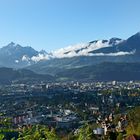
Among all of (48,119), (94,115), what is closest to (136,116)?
(94,115)

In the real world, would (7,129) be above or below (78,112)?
above

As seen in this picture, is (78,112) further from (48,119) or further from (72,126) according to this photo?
(72,126)

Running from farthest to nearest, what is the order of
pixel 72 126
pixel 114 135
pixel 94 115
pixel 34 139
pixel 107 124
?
pixel 94 115
pixel 72 126
pixel 107 124
pixel 114 135
pixel 34 139

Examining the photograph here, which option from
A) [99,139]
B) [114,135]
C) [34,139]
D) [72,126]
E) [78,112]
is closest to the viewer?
[34,139]

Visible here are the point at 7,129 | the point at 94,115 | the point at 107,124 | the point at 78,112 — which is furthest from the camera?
the point at 78,112

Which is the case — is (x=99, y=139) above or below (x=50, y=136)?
below

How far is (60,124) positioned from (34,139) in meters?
149

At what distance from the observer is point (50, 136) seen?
22.0m

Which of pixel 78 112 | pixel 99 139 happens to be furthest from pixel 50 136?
pixel 78 112

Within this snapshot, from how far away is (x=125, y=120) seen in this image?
5074 inches

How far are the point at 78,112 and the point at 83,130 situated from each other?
572 feet

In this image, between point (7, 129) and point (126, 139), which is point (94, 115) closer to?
point (126, 139)

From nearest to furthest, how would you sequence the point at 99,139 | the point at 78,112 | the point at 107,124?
the point at 99,139 → the point at 107,124 → the point at 78,112

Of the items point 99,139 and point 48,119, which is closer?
point 99,139
